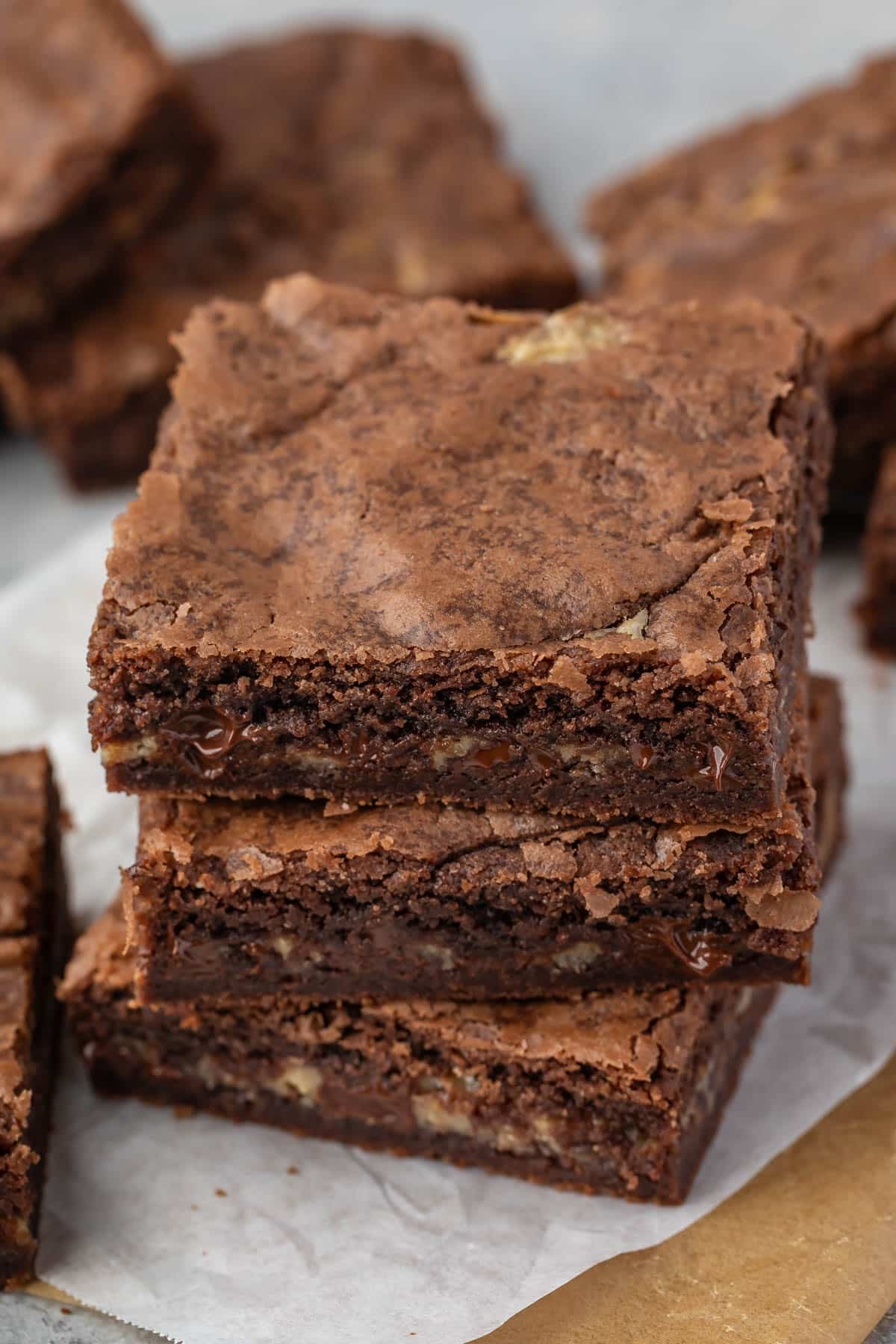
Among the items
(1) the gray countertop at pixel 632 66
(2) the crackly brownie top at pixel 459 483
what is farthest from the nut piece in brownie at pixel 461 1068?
(1) the gray countertop at pixel 632 66

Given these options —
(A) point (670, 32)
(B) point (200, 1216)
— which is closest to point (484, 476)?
(B) point (200, 1216)

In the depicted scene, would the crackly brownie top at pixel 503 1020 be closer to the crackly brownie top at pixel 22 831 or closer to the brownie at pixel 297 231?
the crackly brownie top at pixel 22 831

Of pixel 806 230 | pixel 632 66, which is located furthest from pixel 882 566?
pixel 632 66

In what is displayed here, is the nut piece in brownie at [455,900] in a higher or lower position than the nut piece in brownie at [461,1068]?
higher

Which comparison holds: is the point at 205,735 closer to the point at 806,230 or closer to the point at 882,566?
the point at 882,566

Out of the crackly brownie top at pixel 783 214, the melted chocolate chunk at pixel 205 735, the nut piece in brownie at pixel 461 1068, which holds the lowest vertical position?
the nut piece in brownie at pixel 461 1068

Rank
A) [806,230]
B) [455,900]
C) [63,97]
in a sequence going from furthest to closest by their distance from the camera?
[63,97], [806,230], [455,900]
